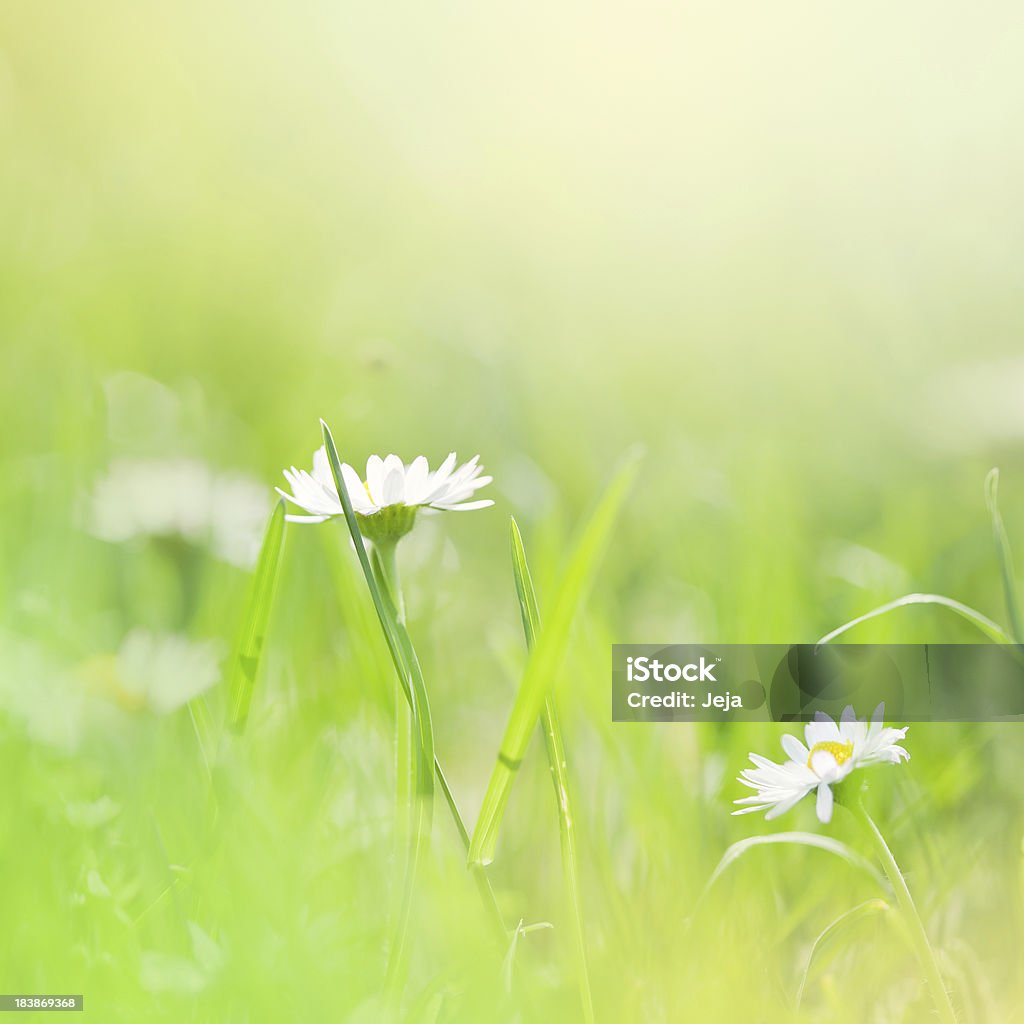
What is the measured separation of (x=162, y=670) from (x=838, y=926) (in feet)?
1.63

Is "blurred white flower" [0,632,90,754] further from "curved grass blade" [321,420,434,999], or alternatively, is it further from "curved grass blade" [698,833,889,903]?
"curved grass blade" [698,833,889,903]

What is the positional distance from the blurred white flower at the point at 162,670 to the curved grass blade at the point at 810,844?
37 cm

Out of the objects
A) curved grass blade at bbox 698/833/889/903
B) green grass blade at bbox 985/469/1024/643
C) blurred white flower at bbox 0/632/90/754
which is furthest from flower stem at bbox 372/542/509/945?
green grass blade at bbox 985/469/1024/643

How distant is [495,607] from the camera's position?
756 mm

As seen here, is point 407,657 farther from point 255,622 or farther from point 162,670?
point 162,670

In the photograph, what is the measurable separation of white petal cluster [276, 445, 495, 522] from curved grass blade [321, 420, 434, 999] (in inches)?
1.8

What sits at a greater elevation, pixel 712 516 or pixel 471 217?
pixel 471 217

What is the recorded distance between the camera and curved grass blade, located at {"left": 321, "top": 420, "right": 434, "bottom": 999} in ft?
1.79

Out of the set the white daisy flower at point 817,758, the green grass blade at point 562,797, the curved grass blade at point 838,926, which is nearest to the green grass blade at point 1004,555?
the white daisy flower at point 817,758

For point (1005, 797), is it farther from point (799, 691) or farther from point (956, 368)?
point (956, 368)

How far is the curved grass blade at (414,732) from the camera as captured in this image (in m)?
0.55

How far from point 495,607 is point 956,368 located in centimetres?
40

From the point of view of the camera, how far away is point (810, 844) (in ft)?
2.12

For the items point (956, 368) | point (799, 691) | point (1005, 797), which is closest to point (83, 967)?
point (799, 691)
